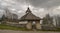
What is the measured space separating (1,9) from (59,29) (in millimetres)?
3252

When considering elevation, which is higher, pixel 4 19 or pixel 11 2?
pixel 11 2

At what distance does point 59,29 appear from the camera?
7887mm

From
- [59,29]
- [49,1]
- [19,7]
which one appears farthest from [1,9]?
[59,29]

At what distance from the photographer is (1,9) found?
26.2 feet

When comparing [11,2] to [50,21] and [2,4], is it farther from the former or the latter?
[50,21]

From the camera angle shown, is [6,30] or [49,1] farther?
[49,1]

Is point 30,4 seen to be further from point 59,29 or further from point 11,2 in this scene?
point 59,29

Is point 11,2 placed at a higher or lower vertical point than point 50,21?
higher

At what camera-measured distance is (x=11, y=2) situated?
8023 millimetres

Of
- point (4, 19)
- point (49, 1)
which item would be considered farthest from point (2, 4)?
point (49, 1)

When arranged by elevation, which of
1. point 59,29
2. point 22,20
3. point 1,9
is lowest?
point 59,29

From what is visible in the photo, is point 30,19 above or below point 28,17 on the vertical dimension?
below

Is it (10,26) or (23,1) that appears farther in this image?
(23,1)

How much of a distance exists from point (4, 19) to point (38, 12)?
1.84 m
